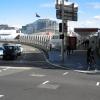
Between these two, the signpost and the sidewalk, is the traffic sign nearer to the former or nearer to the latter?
the signpost

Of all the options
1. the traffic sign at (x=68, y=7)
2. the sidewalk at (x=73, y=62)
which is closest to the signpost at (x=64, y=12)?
the traffic sign at (x=68, y=7)

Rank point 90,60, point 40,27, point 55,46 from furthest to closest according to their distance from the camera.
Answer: point 40,27, point 55,46, point 90,60

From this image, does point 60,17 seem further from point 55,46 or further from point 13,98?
point 13,98

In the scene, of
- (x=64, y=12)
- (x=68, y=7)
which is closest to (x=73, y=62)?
(x=64, y=12)

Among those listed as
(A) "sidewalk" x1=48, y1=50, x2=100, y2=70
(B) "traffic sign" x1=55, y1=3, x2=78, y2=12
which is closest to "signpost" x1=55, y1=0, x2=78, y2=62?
(B) "traffic sign" x1=55, y1=3, x2=78, y2=12

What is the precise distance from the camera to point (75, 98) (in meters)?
15.1

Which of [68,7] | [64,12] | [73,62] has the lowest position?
[73,62]

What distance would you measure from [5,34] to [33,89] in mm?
Result: 116601

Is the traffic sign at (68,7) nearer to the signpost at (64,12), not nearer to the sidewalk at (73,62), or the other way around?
the signpost at (64,12)

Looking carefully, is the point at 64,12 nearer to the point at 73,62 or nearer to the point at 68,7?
the point at 68,7

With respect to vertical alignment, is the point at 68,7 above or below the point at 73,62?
above

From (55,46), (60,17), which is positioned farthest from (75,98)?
(55,46)

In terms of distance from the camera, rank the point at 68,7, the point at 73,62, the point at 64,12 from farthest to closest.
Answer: the point at 68,7
the point at 64,12
the point at 73,62

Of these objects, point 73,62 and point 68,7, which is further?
point 68,7
